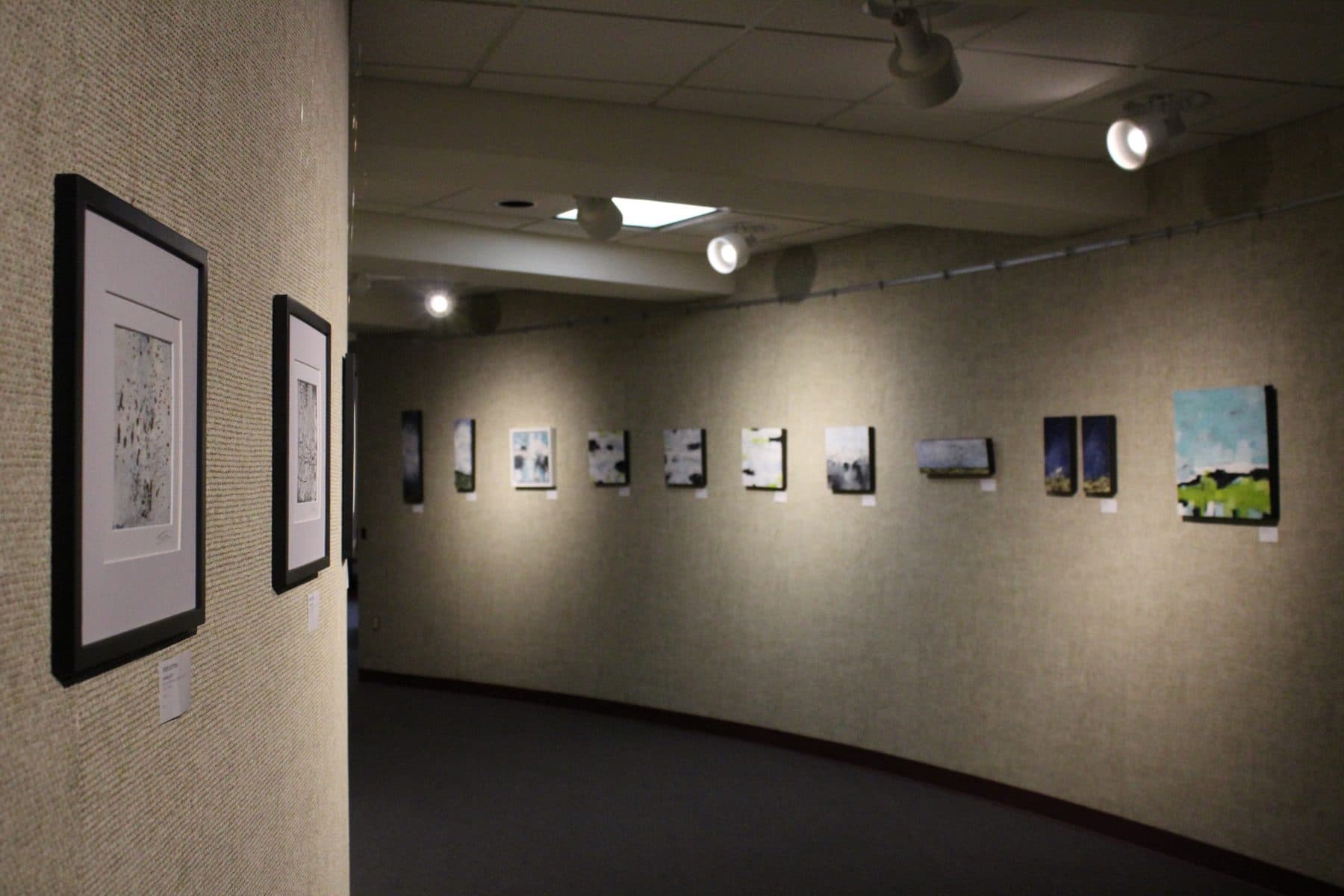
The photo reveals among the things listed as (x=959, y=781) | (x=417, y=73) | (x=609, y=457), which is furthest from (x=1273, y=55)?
(x=609, y=457)

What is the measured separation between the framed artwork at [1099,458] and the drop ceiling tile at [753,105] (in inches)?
81.8

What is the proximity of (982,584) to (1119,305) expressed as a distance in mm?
1665

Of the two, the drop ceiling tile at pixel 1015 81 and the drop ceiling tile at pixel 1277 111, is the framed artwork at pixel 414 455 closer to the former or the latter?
the drop ceiling tile at pixel 1015 81

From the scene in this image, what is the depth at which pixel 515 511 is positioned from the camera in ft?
31.8

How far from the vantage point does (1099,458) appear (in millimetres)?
5914

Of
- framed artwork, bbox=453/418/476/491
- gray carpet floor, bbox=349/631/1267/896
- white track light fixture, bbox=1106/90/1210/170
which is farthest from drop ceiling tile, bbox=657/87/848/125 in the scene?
framed artwork, bbox=453/418/476/491

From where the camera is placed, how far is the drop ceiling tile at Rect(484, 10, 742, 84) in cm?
396

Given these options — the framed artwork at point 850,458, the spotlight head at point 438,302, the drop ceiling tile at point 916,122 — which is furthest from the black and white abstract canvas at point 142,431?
the spotlight head at point 438,302

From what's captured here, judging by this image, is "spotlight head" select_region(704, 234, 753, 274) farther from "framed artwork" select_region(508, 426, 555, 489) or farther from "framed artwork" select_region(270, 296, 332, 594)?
"framed artwork" select_region(270, 296, 332, 594)

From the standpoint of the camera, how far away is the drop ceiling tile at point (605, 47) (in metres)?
3.96

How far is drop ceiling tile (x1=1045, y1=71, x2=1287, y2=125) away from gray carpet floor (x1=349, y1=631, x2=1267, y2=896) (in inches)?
126

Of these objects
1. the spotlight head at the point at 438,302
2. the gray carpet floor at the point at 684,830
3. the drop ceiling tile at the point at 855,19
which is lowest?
the gray carpet floor at the point at 684,830

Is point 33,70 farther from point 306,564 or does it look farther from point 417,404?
point 417,404

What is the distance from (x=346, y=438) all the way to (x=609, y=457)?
19.2 ft
